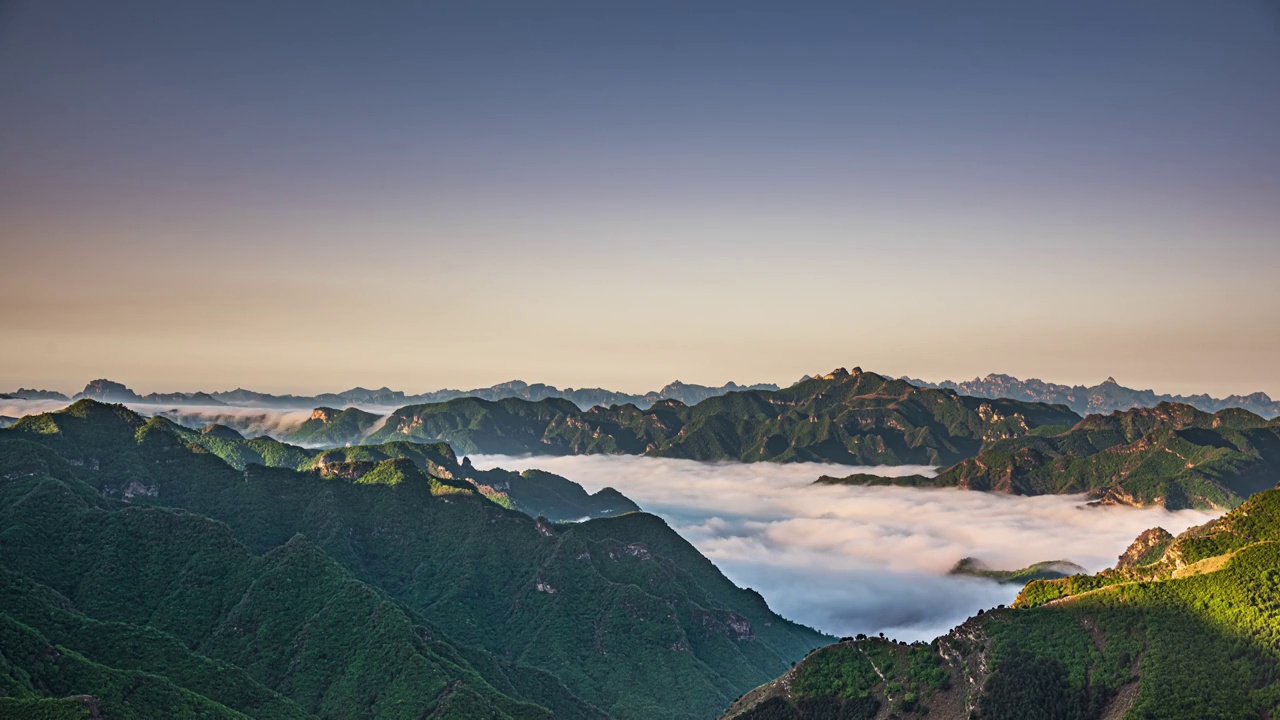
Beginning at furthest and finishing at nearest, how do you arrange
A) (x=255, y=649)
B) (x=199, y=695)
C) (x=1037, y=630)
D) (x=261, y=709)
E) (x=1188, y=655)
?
1. (x=255, y=649)
2. (x=261, y=709)
3. (x=199, y=695)
4. (x=1037, y=630)
5. (x=1188, y=655)

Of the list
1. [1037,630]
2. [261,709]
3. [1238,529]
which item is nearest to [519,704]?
[261,709]

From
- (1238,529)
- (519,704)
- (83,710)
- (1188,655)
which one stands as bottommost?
(519,704)

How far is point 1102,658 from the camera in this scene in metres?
117

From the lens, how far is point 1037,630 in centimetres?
12419

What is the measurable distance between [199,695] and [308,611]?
52.5 meters

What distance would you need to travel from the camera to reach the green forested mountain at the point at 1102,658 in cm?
10806

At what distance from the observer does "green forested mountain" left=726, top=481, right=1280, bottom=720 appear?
4254 inches

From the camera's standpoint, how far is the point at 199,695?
138250mm

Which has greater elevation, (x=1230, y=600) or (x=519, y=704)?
(x=1230, y=600)

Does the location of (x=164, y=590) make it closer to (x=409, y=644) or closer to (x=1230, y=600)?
(x=409, y=644)

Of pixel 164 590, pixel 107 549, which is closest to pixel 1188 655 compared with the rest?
pixel 164 590

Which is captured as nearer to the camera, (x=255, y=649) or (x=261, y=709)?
(x=261, y=709)

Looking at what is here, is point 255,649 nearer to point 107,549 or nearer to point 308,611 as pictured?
point 308,611

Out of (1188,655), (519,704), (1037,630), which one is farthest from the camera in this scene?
(519,704)
